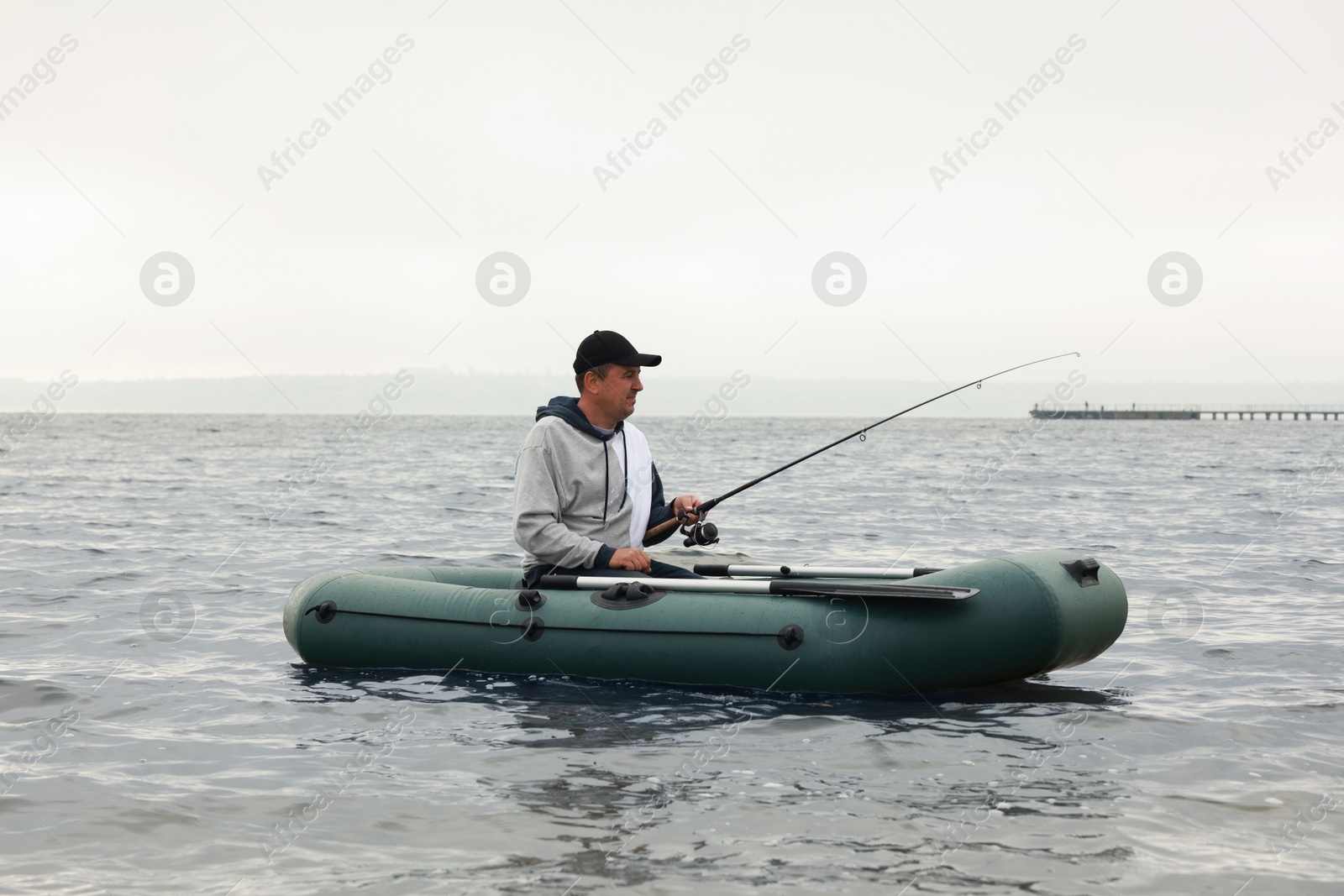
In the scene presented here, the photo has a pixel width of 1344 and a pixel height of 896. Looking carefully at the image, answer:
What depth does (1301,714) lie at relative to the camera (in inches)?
220

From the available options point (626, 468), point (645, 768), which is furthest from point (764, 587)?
point (645, 768)

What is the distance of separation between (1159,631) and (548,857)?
553cm

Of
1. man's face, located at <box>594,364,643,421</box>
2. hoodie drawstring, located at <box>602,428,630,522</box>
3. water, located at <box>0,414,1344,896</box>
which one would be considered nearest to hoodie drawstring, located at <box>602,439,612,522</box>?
hoodie drawstring, located at <box>602,428,630,522</box>

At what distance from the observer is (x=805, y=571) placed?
641 cm

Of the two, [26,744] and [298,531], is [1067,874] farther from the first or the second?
[298,531]

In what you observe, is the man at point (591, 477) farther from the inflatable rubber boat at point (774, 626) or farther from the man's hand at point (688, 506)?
the inflatable rubber boat at point (774, 626)

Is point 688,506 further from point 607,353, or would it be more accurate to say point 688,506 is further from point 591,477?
point 607,353

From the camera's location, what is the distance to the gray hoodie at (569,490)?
5930 millimetres

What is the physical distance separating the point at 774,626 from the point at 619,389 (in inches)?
57.1

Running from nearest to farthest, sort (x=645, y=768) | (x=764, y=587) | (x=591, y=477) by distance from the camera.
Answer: (x=645, y=768) < (x=764, y=587) < (x=591, y=477)

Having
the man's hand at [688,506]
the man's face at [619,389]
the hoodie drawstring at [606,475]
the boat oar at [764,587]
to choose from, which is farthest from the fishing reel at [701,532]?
the man's face at [619,389]

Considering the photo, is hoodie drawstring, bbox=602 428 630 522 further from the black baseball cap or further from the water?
the water

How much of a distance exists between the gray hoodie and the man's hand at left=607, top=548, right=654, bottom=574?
0.04 meters

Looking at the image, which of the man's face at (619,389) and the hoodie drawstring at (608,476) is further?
the hoodie drawstring at (608,476)
